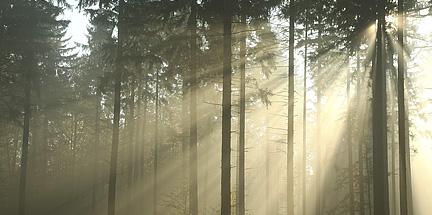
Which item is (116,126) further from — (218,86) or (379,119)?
(379,119)

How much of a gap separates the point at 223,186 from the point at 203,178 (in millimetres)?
17222

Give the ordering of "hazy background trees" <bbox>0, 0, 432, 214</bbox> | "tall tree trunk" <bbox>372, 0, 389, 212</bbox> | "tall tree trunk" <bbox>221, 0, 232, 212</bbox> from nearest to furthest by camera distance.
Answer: "tall tree trunk" <bbox>221, 0, 232, 212</bbox> → "tall tree trunk" <bbox>372, 0, 389, 212</bbox> → "hazy background trees" <bbox>0, 0, 432, 214</bbox>

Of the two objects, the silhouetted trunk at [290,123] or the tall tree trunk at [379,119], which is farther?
the silhouetted trunk at [290,123]

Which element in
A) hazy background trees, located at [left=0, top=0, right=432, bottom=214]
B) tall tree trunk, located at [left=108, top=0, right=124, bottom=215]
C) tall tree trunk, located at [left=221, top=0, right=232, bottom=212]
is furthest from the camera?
tall tree trunk, located at [left=108, top=0, right=124, bottom=215]

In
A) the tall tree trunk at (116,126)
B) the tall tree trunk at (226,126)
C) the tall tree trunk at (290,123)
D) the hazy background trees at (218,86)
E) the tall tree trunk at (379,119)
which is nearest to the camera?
the tall tree trunk at (226,126)

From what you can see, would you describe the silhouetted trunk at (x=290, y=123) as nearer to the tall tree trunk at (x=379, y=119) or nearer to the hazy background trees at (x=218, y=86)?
the hazy background trees at (x=218, y=86)

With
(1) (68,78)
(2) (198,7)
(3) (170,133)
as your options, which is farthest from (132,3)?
(1) (68,78)

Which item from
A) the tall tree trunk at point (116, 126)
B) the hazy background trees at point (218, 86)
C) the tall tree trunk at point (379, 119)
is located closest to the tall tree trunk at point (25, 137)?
the hazy background trees at point (218, 86)

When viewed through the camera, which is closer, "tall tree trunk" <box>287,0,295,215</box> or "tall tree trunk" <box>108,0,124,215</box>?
"tall tree trunk" <box>287,0,295,215</box>

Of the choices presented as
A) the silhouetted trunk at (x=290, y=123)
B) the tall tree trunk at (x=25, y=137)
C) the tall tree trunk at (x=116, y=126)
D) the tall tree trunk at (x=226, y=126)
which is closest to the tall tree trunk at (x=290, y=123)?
the silhouetted trunk at (x=290, y=123)

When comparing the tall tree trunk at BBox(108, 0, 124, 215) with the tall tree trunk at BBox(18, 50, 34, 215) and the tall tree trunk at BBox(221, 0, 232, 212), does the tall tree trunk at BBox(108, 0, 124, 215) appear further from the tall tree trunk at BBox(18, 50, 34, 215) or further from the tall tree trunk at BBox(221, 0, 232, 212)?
the tall tree trunk at BBox(18, 50, 34, 215)

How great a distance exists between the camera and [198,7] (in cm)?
1273

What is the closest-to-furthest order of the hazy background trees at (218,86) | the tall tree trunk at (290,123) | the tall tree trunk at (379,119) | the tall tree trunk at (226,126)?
the tall tree trunk at (226,126) → the tall tree trunk at (379,119) → the hazy background trees at (218,86) → the tall tree trunk at (290,123)

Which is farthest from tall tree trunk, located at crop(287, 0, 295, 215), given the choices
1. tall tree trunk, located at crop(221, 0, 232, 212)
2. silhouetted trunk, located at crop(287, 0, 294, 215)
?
tall tree trunk, located at crop(221, 0, 232, 212)
